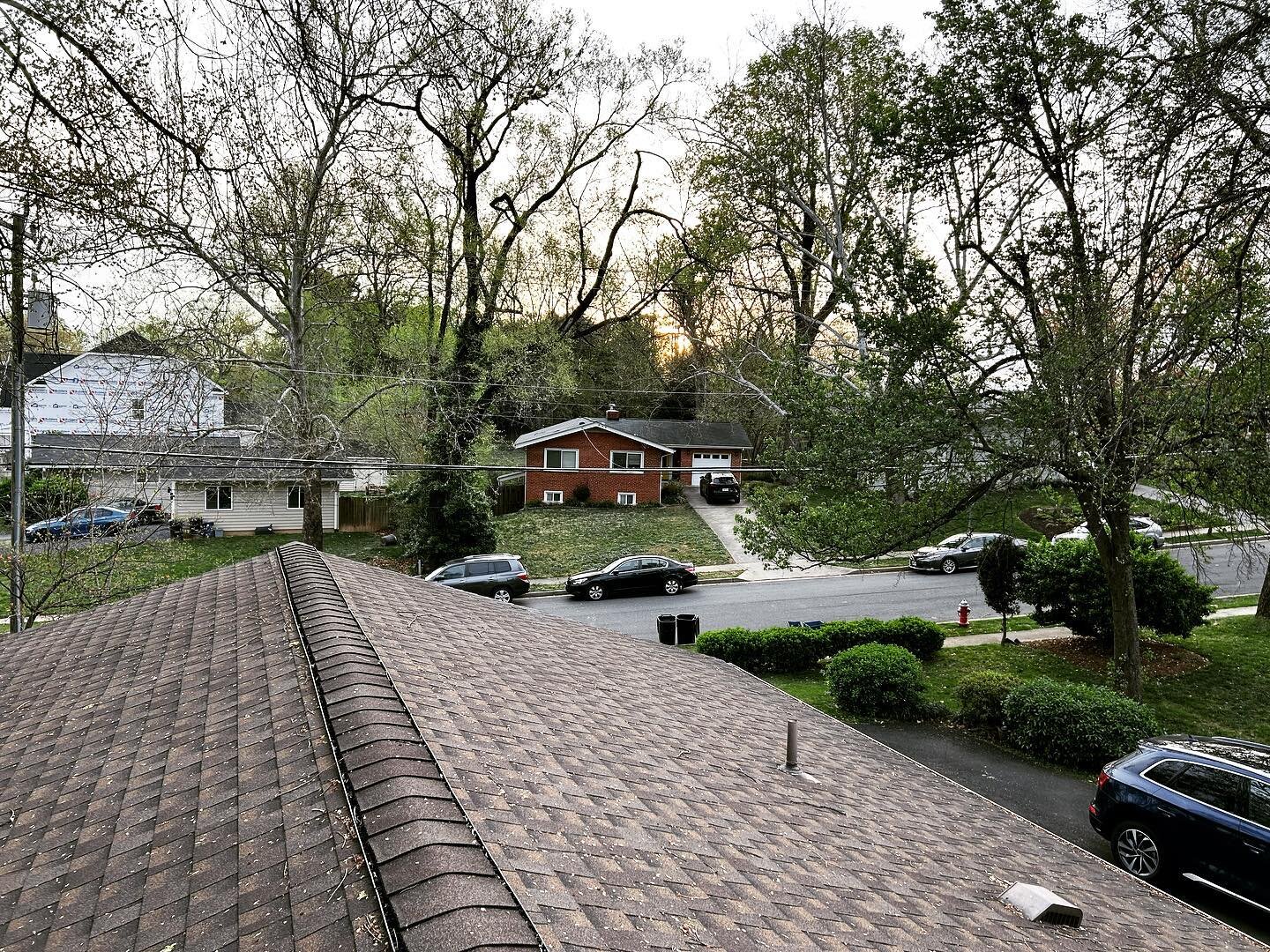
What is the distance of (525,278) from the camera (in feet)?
101

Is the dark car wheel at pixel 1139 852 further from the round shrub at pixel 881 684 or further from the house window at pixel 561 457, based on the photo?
the house window at pixel 561 457

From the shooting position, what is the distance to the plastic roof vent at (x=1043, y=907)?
15.4ft

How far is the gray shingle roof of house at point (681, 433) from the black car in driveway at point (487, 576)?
54.5ft

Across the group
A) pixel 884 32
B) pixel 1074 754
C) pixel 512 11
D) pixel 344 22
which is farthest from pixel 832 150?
pixel 344 22

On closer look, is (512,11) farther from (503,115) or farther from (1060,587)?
(1060,587)

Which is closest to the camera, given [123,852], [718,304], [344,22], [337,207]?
[123,852]

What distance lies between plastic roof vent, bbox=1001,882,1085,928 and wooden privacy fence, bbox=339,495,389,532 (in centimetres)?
3459

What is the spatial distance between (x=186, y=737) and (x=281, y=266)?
1687 cm

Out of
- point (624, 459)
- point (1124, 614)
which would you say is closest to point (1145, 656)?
point (1124, 614)

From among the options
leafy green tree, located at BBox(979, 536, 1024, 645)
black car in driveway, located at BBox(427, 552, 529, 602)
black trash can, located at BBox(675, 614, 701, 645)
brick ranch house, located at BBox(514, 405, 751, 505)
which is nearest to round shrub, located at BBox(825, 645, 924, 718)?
black trash can, located at BBox(675, 614, 701, 645)

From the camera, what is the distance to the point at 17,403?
9758 mm

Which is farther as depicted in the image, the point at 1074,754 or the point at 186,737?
the point at 1074,754

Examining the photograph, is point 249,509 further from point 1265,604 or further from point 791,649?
point 1265,604

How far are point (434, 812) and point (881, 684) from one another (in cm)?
1309
